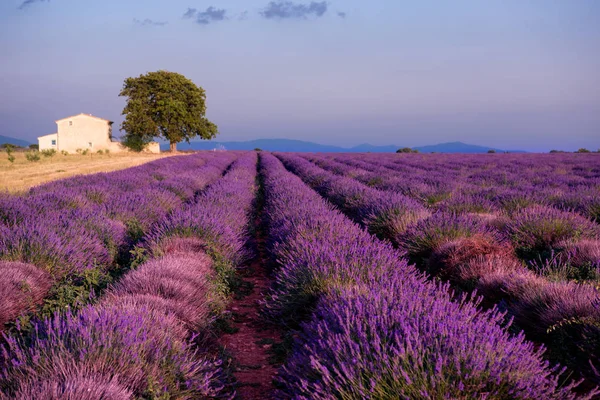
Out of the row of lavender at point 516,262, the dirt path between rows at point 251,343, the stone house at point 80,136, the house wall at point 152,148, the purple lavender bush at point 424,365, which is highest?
the stone house at point 80,136

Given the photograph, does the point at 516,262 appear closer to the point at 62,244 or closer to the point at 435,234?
the point at 435,234

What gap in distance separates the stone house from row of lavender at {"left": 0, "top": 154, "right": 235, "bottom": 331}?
39.8m

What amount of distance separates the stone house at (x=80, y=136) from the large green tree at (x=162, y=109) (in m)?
2.30

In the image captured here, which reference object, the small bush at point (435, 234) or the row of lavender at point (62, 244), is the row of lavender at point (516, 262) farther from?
the row of lavender at point (62, 244)

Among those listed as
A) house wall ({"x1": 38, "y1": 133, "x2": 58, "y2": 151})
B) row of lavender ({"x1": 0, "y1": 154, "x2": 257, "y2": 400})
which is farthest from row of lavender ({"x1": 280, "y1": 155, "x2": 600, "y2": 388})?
house wall ({"x1": 38, "y1": 133, "x2": 58, "y2": 151})

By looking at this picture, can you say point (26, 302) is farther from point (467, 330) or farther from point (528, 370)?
point (528, 370)

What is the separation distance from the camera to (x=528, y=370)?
1601mm

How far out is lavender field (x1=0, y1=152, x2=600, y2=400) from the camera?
1583 mm

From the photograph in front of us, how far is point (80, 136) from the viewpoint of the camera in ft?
139

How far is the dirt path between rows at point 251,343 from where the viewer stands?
242 cm

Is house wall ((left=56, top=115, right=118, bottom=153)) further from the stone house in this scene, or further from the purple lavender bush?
the purple lavender bush

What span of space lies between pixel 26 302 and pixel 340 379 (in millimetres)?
2610

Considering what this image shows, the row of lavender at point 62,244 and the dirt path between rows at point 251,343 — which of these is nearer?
the dirt path between rows at point 251,343

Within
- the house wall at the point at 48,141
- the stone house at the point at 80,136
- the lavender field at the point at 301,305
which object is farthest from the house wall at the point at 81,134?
the lavender field at the point at 301,305
